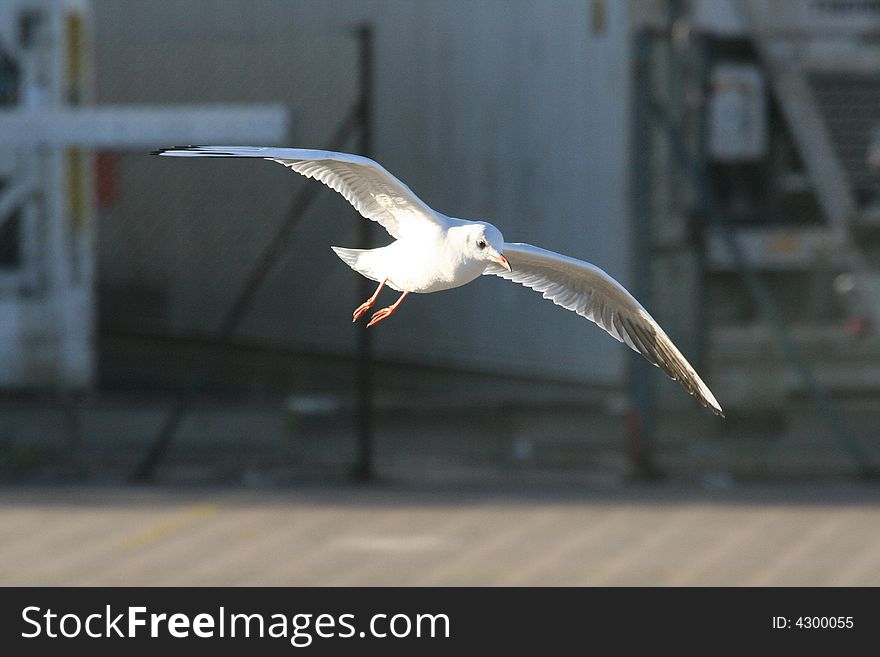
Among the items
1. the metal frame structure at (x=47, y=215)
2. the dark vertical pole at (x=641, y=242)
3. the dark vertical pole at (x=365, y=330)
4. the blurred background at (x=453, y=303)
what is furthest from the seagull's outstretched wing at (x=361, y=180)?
the metal frame structure at (x=47, y=215)

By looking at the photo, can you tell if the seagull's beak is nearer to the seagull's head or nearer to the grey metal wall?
the seagull's head

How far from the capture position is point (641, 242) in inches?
353

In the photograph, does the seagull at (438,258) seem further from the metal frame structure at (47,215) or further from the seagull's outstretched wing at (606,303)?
the metal frame structure at (47,215)

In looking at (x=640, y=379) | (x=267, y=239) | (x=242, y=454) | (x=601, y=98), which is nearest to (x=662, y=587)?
(x=640, y=379)

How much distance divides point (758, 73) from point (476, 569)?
4102 millimetres

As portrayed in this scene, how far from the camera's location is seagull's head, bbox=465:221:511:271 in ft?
5.92

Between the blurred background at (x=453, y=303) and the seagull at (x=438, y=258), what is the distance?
14.3ft

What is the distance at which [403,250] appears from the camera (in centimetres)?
196

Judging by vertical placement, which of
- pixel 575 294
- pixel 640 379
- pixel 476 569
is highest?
pixel 575 294

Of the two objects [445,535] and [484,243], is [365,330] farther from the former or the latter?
[484,243]

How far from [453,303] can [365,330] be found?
6.74 feet


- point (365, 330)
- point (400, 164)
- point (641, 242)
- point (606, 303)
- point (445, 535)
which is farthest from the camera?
point (400, 164)

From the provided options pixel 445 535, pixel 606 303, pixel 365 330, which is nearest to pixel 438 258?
pixel 606 303

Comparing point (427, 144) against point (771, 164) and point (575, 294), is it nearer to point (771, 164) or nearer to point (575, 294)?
point (771, 164)
